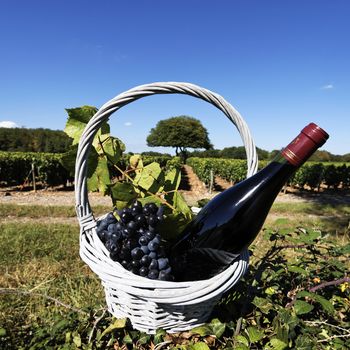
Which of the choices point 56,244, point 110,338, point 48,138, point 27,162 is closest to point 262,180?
point 110,338

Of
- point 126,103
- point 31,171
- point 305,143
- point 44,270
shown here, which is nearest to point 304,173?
point 31,171

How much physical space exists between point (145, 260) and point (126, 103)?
60cm

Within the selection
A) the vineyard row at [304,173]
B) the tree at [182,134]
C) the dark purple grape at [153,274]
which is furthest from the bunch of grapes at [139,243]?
the tree at [182,134]

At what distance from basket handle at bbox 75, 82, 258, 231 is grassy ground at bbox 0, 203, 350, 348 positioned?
0.43 meters

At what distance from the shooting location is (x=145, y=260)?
106 centimetres

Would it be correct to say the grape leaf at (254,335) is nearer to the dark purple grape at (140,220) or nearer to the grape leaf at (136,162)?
the dark purple grape at (140,220)

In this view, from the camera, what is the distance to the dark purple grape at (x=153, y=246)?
109 cm

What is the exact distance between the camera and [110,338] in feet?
3.59

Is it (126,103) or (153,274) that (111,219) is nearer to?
(153,274)

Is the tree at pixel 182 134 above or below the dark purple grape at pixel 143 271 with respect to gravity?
above

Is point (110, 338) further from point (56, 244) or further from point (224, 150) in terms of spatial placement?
point (224, 150)

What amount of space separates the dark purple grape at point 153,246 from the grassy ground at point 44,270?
391 mm

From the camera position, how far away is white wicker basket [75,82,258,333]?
95 centimetres

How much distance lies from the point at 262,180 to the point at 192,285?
616 millimetres
